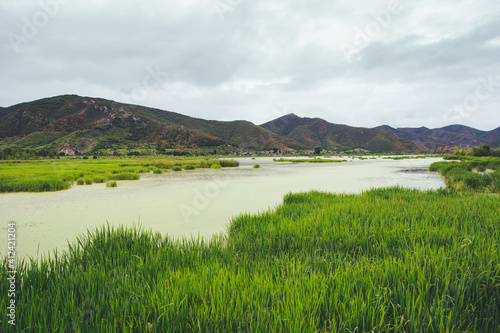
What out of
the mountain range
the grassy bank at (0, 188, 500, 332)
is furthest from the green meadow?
the mountain range

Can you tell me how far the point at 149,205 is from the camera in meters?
9.09

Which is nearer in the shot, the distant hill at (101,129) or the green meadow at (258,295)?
the green meadow at (258,295)

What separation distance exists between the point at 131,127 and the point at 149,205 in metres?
112

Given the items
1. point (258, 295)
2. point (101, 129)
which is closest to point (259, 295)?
point (258, 295)

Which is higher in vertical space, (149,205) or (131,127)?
(131,127)

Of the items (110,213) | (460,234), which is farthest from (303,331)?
(110,213)

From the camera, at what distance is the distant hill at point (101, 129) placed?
9512 cm

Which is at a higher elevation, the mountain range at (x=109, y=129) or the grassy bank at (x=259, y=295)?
the mountain range at (x=109, y=129)

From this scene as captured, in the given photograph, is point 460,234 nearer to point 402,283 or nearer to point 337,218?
point 337,218

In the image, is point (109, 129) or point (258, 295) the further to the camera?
point (109, 129)

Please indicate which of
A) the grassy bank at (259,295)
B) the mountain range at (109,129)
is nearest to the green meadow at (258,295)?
the grassy bank at (259,295)

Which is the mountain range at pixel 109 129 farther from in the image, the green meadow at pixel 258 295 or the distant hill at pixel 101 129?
the green meadow at pixel 258 295

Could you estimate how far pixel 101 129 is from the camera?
98750 mm

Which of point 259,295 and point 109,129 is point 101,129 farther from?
point 259,295
